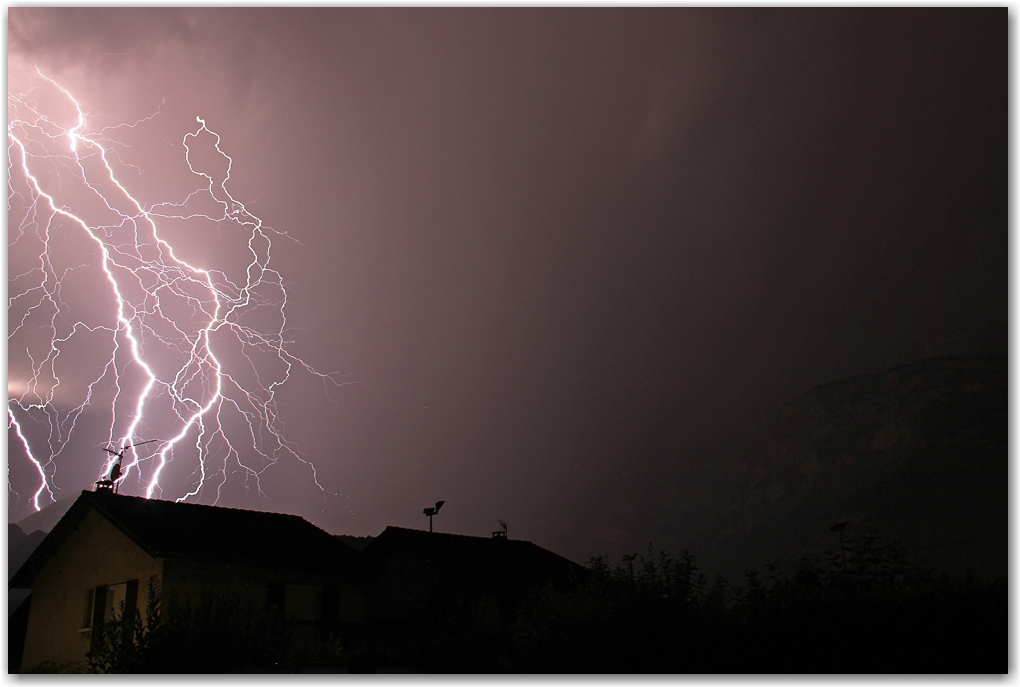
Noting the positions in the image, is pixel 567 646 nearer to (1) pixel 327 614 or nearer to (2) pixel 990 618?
(2) pixel 990 618

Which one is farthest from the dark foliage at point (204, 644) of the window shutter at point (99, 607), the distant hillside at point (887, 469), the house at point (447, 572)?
the distant hillside at point (887, 469)

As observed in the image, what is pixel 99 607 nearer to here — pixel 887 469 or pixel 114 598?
pixel 114 598

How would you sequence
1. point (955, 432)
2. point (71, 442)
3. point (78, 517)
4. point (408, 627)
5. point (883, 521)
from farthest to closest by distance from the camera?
point (955, 432) < point (883, 521) < point (71, 442) < point (78, 517) < point (408, 627)

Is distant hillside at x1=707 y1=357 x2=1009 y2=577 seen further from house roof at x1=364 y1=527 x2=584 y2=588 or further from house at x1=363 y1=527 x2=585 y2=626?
house at x1=363 y1=527 x2=585 y2=626

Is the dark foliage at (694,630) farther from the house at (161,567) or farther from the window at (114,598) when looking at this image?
the window at (114,598)

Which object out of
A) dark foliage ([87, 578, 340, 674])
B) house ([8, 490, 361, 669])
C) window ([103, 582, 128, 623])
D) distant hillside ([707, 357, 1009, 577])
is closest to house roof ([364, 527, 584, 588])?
house ([8, 490, 361, 669])

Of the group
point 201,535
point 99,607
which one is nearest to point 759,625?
point 201,535

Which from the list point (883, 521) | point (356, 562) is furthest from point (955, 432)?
point (356, 562)
